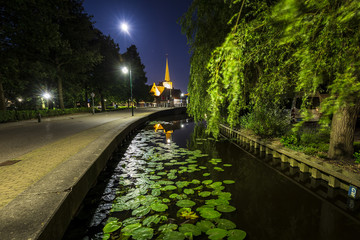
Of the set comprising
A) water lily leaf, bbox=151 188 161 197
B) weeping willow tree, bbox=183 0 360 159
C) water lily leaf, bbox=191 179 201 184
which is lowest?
water lily leaf, bbox=191 179 201 184

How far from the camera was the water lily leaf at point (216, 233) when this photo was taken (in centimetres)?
292

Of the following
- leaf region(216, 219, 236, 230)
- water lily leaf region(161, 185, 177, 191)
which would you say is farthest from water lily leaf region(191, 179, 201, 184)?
leaf region(216, 219, 236, 230)

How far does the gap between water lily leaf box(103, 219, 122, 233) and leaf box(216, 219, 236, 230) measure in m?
2.00

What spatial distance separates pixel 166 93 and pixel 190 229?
69.9 metres

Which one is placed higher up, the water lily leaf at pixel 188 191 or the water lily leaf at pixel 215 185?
the water lily leaf at pixel 188 191

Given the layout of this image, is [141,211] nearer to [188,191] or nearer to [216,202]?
[188,191]

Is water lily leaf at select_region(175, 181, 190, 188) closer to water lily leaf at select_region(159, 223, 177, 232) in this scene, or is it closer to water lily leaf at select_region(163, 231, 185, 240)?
water lily leaf at select_region(159, 223, 177, 232)

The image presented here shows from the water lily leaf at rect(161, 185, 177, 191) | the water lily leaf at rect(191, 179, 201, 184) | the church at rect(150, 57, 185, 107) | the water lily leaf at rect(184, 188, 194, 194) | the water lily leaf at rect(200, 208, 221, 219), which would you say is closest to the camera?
the water lily leaf at rect(200, 208, 221, 219)

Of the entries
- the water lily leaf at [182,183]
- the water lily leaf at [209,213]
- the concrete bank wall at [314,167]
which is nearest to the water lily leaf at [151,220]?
the water lily leaf at [209,213]

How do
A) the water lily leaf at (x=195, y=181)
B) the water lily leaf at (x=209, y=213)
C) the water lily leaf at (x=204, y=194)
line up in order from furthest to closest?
Answer: 1. the water lily leaf at (x=195, y=181)
2. the water lily leaf at (x=204, y=194)
3. the water lily leaf at (x=209, y=213)

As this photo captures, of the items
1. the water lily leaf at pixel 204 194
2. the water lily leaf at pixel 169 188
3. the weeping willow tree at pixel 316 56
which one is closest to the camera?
the weeping willow tree at pixel 316 56

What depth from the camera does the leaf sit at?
3.20 metres

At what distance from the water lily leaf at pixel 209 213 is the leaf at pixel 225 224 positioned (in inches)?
5.1

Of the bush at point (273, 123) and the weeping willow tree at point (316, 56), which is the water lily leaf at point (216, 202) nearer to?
the weeping willow tree at point (316, 56)
